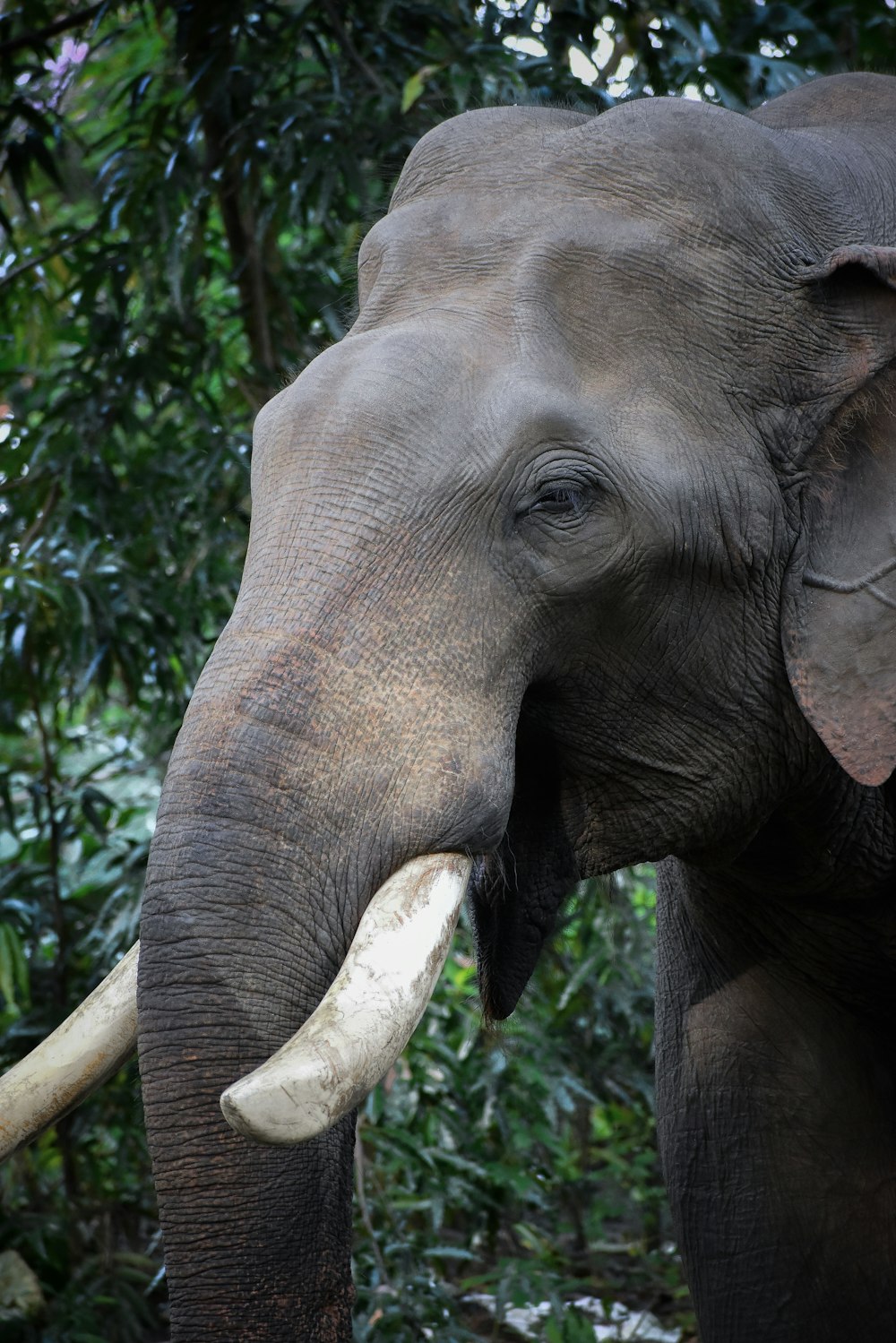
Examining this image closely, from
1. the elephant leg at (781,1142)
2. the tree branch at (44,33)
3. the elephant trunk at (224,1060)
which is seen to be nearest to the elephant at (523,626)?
the elephant trunk at (224,1060)

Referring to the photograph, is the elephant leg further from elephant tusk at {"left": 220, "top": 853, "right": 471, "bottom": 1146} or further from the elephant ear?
elephant tusk at {"left": 220, "top": 853, "right": 471, "bottom": 1146}

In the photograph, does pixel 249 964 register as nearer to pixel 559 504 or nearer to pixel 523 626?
pixel 523 626

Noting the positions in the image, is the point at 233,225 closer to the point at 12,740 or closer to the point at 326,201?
the point at 326,201

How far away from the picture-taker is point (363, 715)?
1.58 metres

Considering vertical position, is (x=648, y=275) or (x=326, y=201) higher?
(x=326, y=201)

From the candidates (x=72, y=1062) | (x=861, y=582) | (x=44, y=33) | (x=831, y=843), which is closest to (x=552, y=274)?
(x=861, y=582)

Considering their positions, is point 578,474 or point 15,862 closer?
point 578,474

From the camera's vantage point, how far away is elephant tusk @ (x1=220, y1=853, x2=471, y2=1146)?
4.33 ft

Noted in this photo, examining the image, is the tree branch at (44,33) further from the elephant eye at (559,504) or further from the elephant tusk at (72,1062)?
the elephant tusk at (72,1062)

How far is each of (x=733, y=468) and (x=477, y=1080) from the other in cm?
239

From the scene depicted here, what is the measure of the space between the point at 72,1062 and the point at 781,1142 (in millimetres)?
1252

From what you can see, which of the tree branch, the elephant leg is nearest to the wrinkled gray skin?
the elephant leg

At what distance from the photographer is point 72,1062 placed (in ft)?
5.51

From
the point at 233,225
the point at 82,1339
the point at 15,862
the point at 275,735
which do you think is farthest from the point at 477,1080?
the point at 275,735
